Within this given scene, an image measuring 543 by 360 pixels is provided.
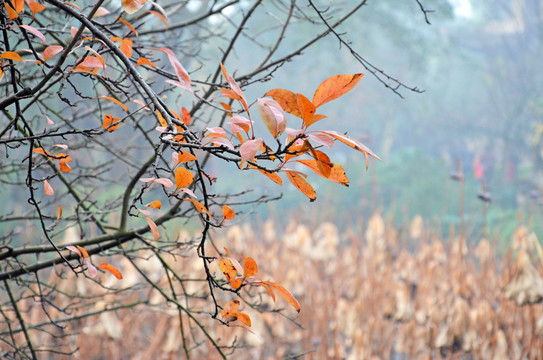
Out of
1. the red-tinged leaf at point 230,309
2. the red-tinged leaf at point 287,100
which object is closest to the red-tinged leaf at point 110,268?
the red-tinged leaf at point 230,309

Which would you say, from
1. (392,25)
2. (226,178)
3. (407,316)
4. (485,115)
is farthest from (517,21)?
(407,316)

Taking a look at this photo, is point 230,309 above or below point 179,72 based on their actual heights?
below

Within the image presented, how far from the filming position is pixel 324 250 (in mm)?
2152

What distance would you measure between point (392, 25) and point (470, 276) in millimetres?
3926

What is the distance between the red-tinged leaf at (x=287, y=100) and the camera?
380mm

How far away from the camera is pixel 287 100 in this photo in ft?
1.25

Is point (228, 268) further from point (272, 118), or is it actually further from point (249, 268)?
point (272, 118)

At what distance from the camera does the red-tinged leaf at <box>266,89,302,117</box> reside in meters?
0.38

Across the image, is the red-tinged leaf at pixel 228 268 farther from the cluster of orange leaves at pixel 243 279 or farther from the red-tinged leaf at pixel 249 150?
the red-tinged leaf at pixel 249 150

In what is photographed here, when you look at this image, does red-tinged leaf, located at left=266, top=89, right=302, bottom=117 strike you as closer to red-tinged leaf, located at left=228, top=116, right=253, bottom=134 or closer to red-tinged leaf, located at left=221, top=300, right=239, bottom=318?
red-tinged leaf, located at left=228, top=116, right=253, bottom=134

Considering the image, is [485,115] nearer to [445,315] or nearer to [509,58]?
[509,58]

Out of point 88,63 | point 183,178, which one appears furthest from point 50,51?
point 183,178

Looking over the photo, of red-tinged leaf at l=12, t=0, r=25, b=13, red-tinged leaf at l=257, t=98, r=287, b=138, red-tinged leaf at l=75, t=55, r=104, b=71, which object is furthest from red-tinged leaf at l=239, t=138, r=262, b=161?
red-tinged leaf at l=12, t=0, r=25, b=13

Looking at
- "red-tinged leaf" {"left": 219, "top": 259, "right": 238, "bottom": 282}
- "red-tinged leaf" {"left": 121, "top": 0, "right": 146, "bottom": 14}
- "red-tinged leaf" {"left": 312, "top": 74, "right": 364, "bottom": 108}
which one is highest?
"red-tinged leaf" {"left": 121, "top": 0, "right": 146, "bottom": 14}
